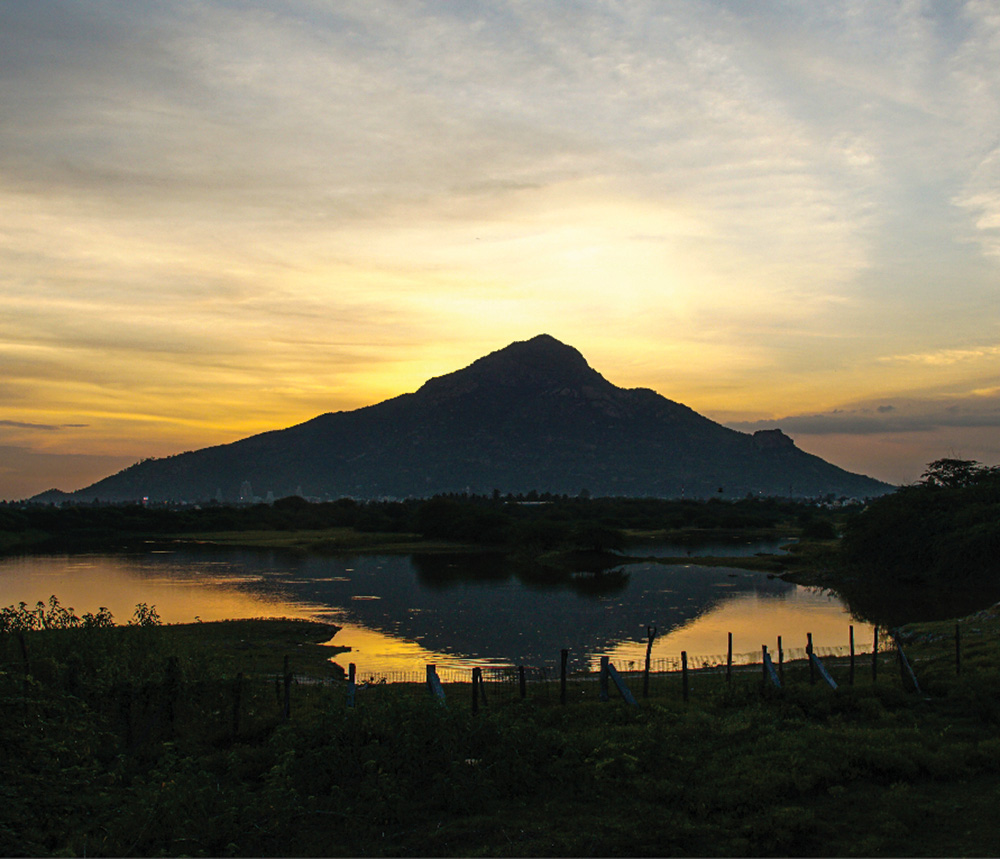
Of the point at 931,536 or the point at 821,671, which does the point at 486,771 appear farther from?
the point at 931,536

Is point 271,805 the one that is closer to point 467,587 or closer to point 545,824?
point 545,824

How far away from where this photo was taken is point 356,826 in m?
10.2

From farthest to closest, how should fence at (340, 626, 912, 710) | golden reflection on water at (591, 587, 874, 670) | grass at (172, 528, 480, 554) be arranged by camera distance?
grass at (172, 528, 480, 554)
golden reflection on water at (591, 587, 874, 670)
fence at (340, 626, 912, 710)

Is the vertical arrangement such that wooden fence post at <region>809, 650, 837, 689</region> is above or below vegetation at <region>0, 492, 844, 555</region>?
above

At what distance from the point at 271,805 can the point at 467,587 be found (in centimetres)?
4866

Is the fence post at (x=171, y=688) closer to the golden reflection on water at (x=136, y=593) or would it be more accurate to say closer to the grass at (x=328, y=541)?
the golden reflection on water at (x=136, y=593)

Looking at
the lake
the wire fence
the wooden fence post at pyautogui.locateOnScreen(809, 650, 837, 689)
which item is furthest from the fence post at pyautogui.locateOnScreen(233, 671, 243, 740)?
the lake

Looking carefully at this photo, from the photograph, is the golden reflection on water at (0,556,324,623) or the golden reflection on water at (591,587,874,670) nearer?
Result: the golden reflection on water at (591,587,874,670)

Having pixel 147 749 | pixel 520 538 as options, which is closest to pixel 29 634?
pixel 147 749

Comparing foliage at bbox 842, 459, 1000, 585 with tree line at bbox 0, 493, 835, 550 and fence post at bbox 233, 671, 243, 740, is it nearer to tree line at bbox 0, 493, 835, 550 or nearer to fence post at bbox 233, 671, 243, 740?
tree line at bbox 0, 493, 835, 550

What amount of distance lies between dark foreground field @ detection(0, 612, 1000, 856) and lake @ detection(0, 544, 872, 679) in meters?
13.8

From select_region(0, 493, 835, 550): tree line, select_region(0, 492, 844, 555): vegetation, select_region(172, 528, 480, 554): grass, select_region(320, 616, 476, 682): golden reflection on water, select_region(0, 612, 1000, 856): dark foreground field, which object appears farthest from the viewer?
select_region(172, 528, 480, 554): grass

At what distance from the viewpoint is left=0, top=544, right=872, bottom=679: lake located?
3550 centimetres

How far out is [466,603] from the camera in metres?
50.0
